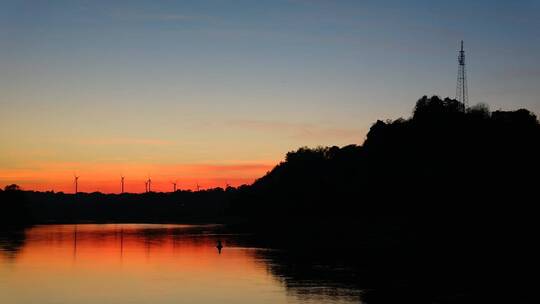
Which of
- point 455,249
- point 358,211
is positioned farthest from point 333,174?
point 455,249

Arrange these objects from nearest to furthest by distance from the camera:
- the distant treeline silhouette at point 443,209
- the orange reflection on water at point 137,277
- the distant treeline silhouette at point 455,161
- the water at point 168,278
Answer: the water at point 168,278
the orange reflection on water at point 137,277
the distant treeline silhouette at point 443,209
the distant treeline silhouette at point 455,161

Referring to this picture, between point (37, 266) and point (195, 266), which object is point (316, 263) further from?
point (37, 266)

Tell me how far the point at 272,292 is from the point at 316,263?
25918 millimetres

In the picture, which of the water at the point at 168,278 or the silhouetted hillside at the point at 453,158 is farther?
the silhouetted hillside at the point at 453,158

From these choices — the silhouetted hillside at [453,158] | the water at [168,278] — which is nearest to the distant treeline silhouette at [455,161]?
the silhouetted hillside at [453,158]

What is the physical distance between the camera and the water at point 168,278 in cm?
5844

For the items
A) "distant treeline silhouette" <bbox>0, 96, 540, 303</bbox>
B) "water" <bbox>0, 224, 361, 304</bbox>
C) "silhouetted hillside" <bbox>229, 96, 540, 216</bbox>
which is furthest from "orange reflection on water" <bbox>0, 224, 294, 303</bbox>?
"silhouetted hillside" <bbox>229, 96, 540, 216</bbox>

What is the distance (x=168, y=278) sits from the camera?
244ft

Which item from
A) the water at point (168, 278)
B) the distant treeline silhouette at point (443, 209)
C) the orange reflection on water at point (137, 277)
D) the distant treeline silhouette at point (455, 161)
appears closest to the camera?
the water at point (168, 278)

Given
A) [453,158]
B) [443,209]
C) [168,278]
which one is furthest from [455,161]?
[168,278]

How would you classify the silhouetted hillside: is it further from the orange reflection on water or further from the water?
the orange reflection on water

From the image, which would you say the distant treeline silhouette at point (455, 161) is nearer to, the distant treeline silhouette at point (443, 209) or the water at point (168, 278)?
the distant treeline silhouette at point (443, 209)

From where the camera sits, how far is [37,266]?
8700cm

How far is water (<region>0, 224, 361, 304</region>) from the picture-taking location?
58438 mm
